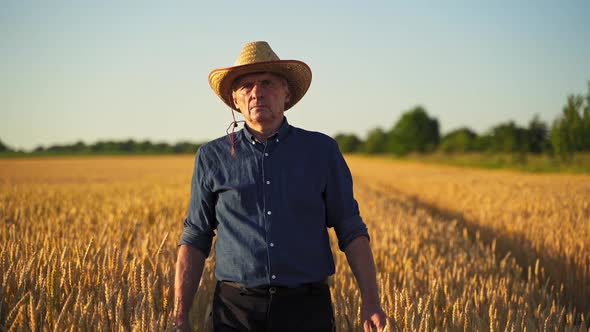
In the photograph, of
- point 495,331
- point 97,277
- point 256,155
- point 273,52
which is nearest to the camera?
point 256,155

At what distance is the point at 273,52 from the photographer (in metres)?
2.26

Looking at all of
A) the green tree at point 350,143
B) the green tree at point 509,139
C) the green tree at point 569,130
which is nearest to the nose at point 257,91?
the green tree at point 569,130

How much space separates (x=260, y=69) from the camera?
2215 mm

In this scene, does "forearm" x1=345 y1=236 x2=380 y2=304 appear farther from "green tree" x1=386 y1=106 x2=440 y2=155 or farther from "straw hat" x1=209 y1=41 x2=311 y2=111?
"green tree" x1=386 y1=106 x2=440 y2=155

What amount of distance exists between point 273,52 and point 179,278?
1.13 m

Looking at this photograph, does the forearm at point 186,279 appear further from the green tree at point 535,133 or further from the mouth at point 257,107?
the green tree at point 535,133

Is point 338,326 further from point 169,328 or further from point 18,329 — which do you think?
point 18,329

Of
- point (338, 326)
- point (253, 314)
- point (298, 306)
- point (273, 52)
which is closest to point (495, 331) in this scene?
point (338, 326)

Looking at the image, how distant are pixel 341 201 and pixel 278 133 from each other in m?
0.41

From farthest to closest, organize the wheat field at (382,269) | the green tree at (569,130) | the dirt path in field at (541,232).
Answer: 1. the green tree at (569,130)
2. the dirt path in field at (541,232)
3. the wheat field at (382,269)

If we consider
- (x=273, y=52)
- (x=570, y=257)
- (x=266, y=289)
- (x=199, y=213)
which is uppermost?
(x=273, y=52)

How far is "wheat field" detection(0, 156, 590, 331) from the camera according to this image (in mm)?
2264

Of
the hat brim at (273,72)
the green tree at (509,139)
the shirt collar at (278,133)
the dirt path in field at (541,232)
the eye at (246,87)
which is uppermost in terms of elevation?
the green tree at (509,139)

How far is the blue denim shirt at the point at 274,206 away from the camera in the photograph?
202 cm
